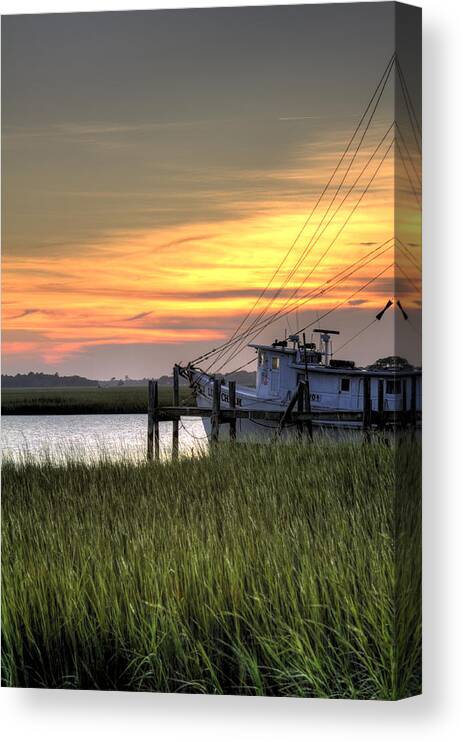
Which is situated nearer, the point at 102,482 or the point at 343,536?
the point at 343,536

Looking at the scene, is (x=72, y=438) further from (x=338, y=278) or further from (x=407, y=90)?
(x=407, y=90)

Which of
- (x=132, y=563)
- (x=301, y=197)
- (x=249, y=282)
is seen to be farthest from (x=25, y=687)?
(x=301, y=197)

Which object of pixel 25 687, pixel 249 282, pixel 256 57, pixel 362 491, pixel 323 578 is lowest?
pixel 25 687

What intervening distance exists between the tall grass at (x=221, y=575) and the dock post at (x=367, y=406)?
3.8 inches

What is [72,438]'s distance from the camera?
667 centimetres

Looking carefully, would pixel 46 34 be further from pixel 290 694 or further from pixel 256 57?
pixel 290 694

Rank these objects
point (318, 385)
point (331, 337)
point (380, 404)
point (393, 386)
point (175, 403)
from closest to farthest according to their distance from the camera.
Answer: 1. point (393, 386)
2. point (380, 404)
3. point (331, 337)
4. point (175, 403)
5. point (318, 385)

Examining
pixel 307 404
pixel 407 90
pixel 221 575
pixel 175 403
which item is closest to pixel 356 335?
pixel 307 404

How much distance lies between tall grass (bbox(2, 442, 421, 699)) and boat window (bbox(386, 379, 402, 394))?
274 millimetres

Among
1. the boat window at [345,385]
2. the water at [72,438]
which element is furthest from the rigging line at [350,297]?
the water at [72,438]

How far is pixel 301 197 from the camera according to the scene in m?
6.16

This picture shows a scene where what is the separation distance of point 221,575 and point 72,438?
1104mm

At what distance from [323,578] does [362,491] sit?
45 centimetres

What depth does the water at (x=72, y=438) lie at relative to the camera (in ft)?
21.7
